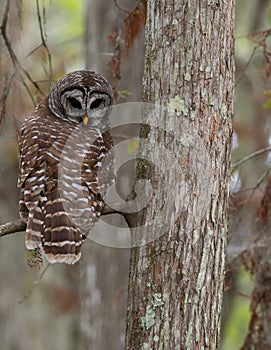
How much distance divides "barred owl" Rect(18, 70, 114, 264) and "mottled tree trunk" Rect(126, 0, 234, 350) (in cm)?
46

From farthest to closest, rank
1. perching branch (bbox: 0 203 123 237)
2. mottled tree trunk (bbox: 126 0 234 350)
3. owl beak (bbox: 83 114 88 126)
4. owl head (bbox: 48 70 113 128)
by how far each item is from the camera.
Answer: owl head (bbox: 48 70 113 128), owl beak (bbox: 83 114 88 126), perching branch (bbox: 0 203 123 237), mottled tree trunk (bbox: 126 0 234 350)

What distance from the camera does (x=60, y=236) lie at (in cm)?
398

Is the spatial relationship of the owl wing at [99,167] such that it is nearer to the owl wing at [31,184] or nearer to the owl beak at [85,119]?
the owl beak at [85,119]

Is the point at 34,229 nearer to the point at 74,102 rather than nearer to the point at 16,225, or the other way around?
the point at 16,225

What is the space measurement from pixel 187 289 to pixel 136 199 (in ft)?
1.67

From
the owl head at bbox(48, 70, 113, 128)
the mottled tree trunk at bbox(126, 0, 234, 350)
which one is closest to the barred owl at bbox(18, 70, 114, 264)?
the owl head at bbox(48, 70, 113, 128)

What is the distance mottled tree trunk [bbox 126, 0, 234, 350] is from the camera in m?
3.54

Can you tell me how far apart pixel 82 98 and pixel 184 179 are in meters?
1.61

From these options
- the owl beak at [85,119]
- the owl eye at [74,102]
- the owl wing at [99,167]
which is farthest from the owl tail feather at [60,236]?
the owl eye at [74,102]

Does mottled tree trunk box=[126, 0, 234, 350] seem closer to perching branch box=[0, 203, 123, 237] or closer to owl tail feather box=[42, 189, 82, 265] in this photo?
perching branch box=[0, 203, 123, 237]

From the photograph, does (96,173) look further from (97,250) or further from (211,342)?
(97,250)

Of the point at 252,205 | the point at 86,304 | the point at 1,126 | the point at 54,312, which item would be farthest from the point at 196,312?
the point at 54,312

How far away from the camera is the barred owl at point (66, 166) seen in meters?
4.01

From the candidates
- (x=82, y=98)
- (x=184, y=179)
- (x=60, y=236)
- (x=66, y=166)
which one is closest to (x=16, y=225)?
(x=60, y=236)
